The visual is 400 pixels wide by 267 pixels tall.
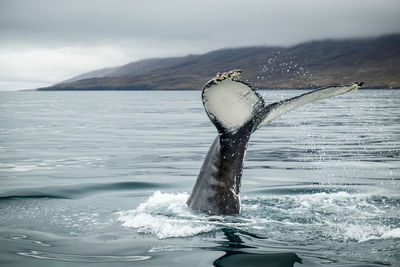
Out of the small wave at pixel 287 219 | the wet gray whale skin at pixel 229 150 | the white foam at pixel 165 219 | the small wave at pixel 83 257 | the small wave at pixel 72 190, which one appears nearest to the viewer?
the small wave at pixel 83 257

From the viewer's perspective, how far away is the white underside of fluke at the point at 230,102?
16.5 feet

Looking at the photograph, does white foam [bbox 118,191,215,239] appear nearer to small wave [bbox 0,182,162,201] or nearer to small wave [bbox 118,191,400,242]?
small wave [bbox 118,191,400,242]

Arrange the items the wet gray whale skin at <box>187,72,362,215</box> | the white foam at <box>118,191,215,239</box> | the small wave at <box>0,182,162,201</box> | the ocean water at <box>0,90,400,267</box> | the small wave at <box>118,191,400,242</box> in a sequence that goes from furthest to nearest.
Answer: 1. the small wave at <box>0,182,162,201</box>
2. the white foam at <box>118,191,215,239</box>
3. the small wave at <box>118,191,400,242</box>
4. the wet gray whale skin at <box>187,72,362,215</box>
5. the ocean water at <box>0,90,400,267</box>

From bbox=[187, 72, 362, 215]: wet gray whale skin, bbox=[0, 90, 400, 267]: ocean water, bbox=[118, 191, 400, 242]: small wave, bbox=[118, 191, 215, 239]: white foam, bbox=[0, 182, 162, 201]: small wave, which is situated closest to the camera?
bbox=[0, 90, 400, 267]: ocean water

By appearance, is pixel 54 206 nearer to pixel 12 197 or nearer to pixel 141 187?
pixel 12 197

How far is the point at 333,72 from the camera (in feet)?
566

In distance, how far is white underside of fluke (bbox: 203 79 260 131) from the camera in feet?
16.5

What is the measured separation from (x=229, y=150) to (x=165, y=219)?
4.11ft

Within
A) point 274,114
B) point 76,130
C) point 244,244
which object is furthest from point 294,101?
point 76,130

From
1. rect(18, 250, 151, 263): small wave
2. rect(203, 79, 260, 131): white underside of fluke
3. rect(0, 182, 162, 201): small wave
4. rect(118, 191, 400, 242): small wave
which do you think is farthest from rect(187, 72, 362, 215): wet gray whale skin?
rect(0, 182, 162, 201): small wave

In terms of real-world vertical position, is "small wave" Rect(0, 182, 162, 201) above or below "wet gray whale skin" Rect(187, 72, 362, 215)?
below

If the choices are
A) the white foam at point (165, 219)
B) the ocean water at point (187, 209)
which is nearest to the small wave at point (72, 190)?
the ocean water at point (187, 209)

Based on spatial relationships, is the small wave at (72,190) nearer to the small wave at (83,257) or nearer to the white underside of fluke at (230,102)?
the small wave at (83,257)

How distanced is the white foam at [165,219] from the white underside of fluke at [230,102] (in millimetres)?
1139
